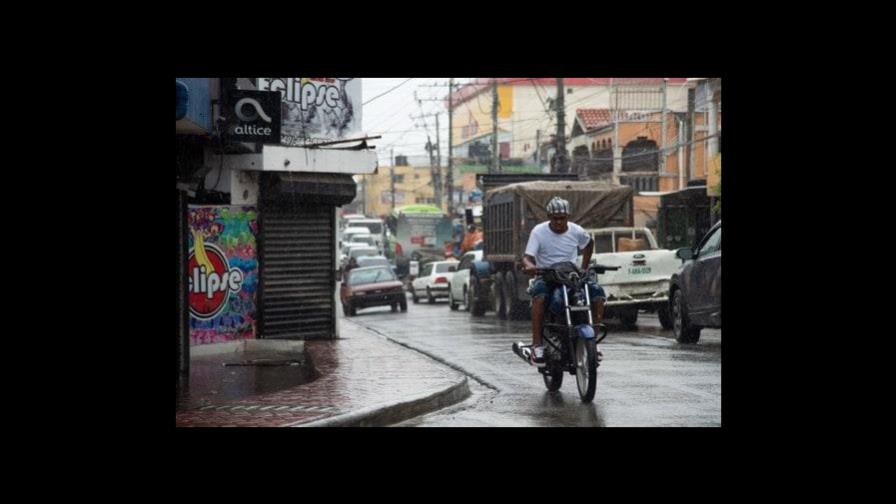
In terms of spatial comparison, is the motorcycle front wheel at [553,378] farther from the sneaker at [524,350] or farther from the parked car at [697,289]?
the parked car at [697,289]

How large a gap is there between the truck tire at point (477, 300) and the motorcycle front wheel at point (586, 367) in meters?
17.6

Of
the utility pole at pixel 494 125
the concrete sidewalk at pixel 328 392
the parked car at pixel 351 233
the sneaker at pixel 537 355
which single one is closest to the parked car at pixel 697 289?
the concrete sidewalk at pixel 328 392

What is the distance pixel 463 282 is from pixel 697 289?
617 inches

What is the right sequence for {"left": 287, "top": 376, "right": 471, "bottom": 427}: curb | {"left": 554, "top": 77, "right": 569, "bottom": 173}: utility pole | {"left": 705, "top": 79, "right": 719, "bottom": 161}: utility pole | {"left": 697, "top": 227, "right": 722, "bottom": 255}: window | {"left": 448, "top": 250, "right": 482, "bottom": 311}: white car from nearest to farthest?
{"left": 287, "top": 376, "right": 471, "bottom": 427}: curb
{"left": 697, "top": 227, "right": 722, "bottom": 255}: window
{"left": 448, "top": 250, "right": 482, "bottom": 311}: white car
{"left": 554, "top": 77, "right": 569, "bottom": 173}: utility pole
{"left": 705, "top": 79, "right": 719, "bottom": 161}: utility pole

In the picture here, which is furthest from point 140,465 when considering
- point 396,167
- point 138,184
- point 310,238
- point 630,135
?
point 396,167

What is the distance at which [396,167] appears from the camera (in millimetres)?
103250

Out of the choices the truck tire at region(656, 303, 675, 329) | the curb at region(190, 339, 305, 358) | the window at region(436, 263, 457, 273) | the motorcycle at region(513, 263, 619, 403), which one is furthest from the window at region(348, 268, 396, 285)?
the motorcycle at region(513, 263, 619, 403)

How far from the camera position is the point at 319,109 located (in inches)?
763

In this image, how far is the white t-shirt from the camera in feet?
38.0

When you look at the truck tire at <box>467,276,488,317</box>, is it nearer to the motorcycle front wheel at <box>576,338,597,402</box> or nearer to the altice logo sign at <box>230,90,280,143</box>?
the altice logo sign at <box>230,90,280,143</box>

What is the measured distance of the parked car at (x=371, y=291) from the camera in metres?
33.3

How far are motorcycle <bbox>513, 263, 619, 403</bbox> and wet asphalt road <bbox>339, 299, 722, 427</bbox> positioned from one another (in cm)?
24
